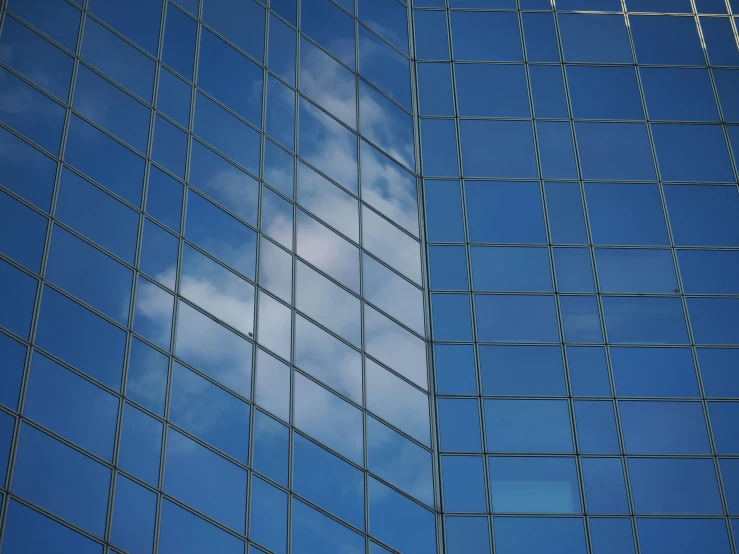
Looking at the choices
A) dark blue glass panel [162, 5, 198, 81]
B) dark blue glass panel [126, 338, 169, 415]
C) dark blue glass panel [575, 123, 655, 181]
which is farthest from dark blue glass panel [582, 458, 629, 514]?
dark blue glass panel [162, 5, 198, 81]

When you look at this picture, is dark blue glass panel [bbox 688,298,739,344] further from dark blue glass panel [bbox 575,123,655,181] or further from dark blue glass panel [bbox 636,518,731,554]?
dark blue glass panel [bbox 636,518,731,554]

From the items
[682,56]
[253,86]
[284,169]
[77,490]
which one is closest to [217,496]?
[77,490]

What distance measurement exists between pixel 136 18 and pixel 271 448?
13.3 metres

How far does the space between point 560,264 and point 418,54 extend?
33.4 feet

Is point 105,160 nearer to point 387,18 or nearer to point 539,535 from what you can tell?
point 387,18

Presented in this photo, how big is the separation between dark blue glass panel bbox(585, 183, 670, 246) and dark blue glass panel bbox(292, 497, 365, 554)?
14359 millimetres

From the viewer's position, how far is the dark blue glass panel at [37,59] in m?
29.2

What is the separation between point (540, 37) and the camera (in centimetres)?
4394

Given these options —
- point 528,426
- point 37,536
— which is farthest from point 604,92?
point 37,536

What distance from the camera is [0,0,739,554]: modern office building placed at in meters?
27.9

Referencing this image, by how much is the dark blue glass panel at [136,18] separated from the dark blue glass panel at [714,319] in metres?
19.9

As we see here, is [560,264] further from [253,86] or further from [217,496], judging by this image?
[217,496]

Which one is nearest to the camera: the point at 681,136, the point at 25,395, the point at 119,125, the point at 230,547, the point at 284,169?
the point at 25,395

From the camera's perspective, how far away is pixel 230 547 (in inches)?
1134
